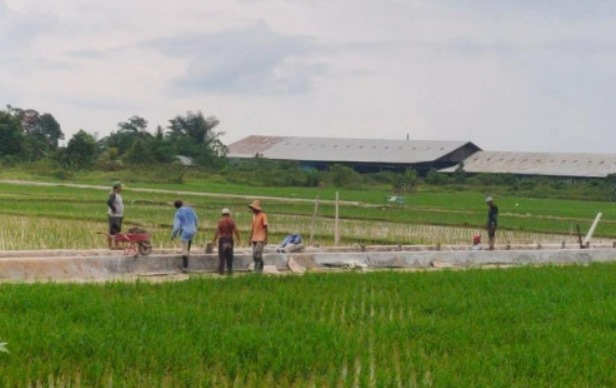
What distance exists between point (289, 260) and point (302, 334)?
20.5 feet

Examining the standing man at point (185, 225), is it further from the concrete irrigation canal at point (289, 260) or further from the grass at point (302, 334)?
the grass at point (302, 334)

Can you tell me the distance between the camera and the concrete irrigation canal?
12359 mm

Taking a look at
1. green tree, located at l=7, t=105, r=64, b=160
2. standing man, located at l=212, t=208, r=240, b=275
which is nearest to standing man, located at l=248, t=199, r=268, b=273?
standing man, located at l=212, t=208, r=240, b=275

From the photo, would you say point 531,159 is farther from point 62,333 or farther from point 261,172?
point 62,333

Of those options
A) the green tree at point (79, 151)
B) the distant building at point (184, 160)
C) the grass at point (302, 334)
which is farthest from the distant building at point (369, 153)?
the grass at point (302, 334)

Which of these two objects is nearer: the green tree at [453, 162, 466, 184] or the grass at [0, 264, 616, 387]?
the grass at [0, 264, 616, 387]

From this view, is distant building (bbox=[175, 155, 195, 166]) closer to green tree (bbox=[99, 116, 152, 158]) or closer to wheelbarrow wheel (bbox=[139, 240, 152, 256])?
green tree (bbox=[99, 116, 152, 158])

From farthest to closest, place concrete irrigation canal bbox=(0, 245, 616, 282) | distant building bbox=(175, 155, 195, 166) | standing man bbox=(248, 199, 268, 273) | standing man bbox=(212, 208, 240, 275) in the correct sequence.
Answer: distant building bbox=(175, 155, 195, 166) < standing man bbox=(248, 199, 268, 273) < standing man bbox=(212, 208, 240, 275) < concrete irrigation canal bbox=(0, 245, 616, 282)

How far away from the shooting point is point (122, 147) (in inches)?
2259

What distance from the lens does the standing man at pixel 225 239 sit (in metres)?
13.3

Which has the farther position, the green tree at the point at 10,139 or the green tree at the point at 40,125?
the green tree at the point at 40,125

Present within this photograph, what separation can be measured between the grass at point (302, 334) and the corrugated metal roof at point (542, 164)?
38.8m

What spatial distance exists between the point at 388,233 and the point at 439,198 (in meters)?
18.6

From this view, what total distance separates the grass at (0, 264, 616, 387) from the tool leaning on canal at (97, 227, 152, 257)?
1803mm
